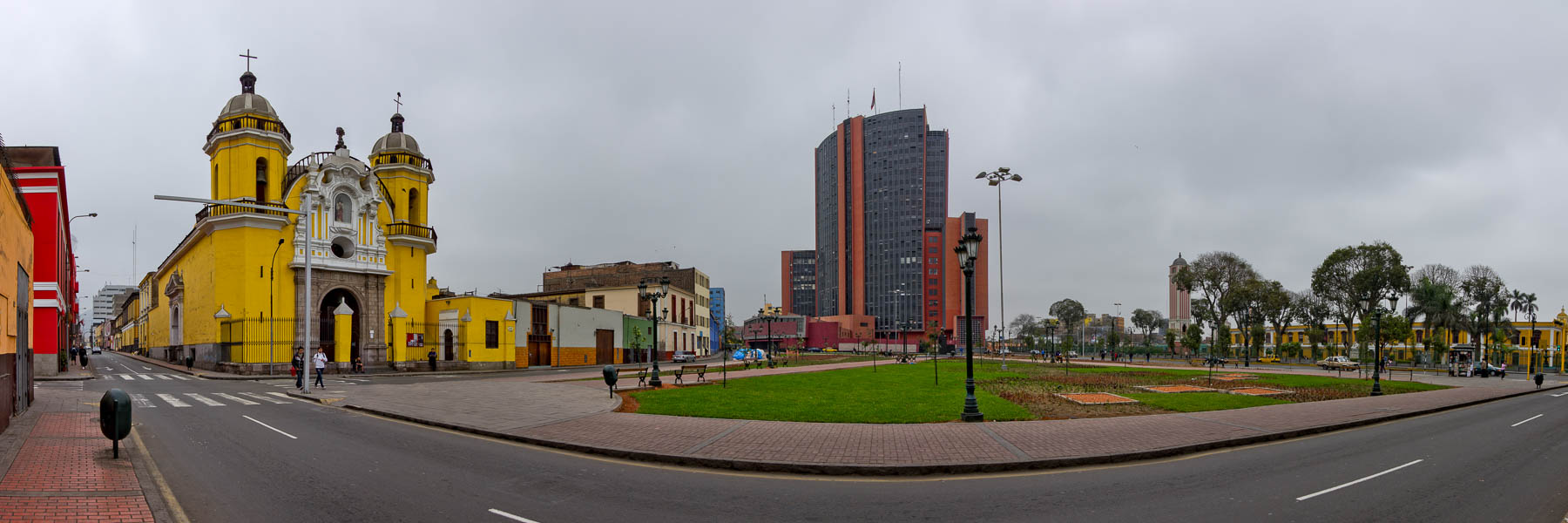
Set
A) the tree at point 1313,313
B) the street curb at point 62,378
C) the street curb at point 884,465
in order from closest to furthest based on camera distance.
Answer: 1. the street curb at point 884,465
2. the street curb at point 62,378
3. the tree at point 1313,313

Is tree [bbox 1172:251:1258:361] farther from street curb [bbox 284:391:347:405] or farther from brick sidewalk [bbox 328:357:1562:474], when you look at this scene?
street curb [bbox 284:391:347:405]

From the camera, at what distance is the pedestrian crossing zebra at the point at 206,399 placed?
18.9 m

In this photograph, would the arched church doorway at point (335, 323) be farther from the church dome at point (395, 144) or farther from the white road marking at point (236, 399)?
the white road marking at point (236, 399)

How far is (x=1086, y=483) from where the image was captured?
29.7ft

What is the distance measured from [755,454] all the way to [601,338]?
5085 cm

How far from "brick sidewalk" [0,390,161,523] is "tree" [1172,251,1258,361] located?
77707 mm

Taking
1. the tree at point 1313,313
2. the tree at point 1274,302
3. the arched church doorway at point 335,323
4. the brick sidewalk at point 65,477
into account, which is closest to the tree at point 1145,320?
the tree at point 1313,313

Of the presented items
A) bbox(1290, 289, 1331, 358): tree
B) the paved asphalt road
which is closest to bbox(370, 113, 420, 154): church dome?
the paved asphalt road

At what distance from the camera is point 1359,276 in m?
58.1

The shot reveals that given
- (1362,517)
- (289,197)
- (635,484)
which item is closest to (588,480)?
(635,484)

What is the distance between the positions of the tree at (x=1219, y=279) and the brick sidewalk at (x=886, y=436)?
2260 inches

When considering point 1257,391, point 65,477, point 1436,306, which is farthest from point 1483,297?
point 65,477

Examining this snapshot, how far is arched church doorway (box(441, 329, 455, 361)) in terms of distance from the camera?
150 ft

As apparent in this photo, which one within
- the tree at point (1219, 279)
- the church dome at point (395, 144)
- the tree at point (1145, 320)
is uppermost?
the church dome at point (395, 144)
